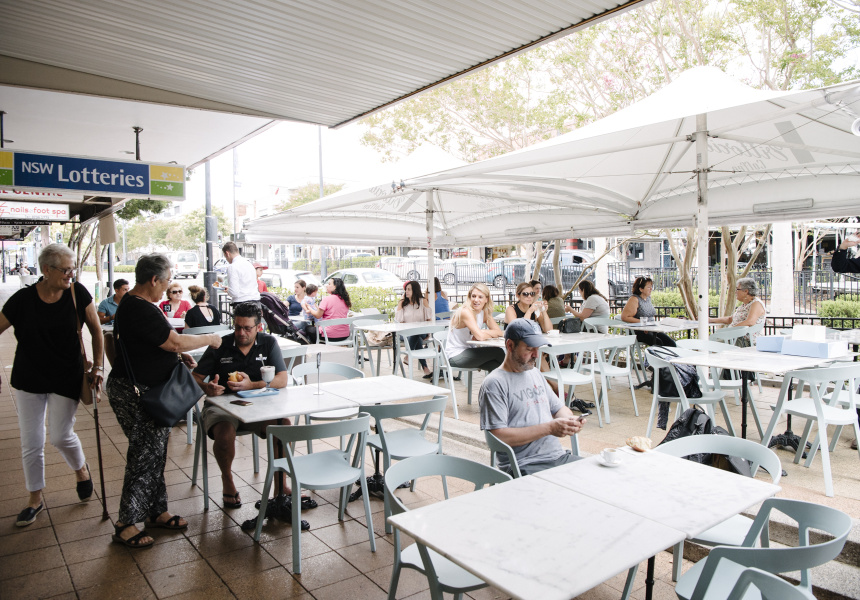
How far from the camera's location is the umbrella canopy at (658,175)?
192 inches

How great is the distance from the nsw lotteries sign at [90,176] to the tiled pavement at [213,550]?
2549 mm

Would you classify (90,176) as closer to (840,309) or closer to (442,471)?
(442,471)

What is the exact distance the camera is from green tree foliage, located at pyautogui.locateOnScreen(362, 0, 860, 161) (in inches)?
334

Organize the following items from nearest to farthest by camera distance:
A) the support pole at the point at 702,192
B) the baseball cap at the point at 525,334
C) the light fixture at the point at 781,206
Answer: the baseball cap at the point at 525,334
the support pole at the point at 702,192
the light fixture at the point at 781,206

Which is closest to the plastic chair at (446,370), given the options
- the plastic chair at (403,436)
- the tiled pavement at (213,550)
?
the tiled pavement at (213,550)

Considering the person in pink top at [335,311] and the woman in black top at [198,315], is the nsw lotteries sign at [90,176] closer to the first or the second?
the woman in black top at [198,315]

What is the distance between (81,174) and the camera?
18.4 ft

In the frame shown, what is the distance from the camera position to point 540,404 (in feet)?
10.4

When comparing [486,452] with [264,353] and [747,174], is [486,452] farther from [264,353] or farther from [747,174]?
[747,174]

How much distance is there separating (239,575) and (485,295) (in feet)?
13.2

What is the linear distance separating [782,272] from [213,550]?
11.9m

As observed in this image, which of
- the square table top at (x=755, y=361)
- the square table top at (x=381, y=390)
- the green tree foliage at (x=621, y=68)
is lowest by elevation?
the square table top at (x=381, y=390)

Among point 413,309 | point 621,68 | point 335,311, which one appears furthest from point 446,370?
point 621,68

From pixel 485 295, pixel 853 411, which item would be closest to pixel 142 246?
pixel 485 295
